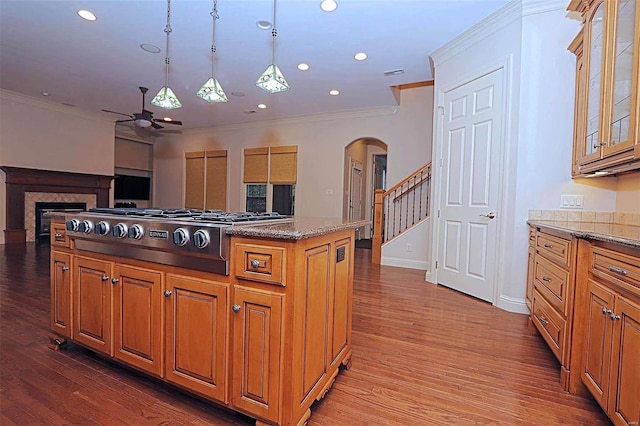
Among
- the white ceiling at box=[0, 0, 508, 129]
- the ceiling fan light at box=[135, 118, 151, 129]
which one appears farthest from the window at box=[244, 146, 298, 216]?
the ceiling fan light at box=[135, 118, 151, 129]

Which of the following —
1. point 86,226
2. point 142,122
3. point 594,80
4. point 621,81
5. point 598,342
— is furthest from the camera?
point 142,122

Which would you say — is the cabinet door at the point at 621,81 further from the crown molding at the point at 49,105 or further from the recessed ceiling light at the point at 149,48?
the crown molding at the point at 49,105

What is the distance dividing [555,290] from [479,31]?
9.34 feet

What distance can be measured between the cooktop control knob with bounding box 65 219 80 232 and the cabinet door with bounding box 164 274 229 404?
0.76 metres

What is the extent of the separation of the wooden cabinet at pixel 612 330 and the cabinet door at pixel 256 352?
4.51ft

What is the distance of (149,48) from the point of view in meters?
4.21

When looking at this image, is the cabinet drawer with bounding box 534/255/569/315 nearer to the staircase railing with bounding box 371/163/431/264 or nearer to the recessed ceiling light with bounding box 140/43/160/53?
the staircase railing with bounding box 371/163/431/264

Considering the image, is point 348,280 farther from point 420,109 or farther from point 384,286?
point 420,109

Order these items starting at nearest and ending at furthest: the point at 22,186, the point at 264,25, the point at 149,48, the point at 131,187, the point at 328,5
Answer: the point at 328,5 → the point at 264,25 → the point at 149,48 → the point at 22,186 → the point at 131,187

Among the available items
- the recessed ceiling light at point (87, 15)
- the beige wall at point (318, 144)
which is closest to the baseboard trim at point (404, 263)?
the beige wall at point (318, 144)

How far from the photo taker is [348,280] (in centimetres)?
192

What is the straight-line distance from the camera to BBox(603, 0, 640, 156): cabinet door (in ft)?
6.15

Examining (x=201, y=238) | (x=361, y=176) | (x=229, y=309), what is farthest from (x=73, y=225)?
(x=361, y=176)

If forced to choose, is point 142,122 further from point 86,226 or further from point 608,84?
point 608,84
